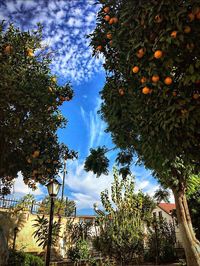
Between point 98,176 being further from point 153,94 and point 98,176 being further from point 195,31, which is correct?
point 195,31

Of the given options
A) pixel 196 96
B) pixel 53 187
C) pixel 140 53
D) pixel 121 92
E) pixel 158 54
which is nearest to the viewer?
pixel 158 54

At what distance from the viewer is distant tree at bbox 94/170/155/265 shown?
936cm

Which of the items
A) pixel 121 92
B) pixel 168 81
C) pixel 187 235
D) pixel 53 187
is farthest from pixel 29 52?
pixel 187 235

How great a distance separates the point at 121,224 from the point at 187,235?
8.96 ft

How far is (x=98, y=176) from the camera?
939 centimetres

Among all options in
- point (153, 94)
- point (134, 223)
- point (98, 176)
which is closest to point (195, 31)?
point (153, 94)

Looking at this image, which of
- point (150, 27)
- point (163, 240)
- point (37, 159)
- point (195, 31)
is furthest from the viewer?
point (163, 240)

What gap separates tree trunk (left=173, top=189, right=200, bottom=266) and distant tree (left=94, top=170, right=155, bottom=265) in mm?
1645

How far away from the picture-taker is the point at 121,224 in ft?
31.9

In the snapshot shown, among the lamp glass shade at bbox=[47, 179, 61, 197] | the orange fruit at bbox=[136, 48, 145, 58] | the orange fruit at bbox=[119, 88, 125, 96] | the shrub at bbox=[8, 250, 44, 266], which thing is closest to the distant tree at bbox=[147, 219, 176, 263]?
the shrub at bbox=[8, 250, 44, 266]

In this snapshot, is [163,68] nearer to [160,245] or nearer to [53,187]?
[53,187]

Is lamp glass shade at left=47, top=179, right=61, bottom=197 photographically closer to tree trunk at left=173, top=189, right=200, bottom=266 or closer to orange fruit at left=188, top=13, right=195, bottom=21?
tree trunk at left=173, top=189, right=200, bottom=266

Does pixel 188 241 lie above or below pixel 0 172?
below

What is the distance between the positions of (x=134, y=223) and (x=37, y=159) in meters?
5.11
